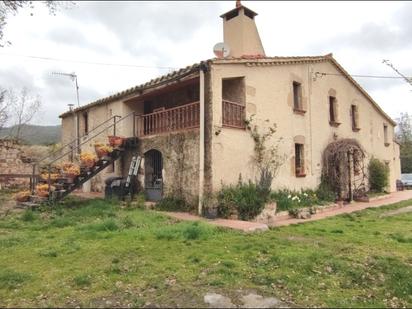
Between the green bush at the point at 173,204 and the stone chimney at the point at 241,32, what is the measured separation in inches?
271

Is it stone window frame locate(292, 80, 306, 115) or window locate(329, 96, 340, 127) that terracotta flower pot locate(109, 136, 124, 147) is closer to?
stone window frame locate(292, 80, 306, 115)

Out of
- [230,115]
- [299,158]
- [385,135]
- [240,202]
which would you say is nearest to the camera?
[240,202]

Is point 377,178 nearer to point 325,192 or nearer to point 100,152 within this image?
point 325,192

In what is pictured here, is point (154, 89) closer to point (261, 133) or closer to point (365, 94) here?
point (261, 133)

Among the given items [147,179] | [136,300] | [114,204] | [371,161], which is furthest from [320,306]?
[371,161]

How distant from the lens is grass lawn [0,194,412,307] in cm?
505

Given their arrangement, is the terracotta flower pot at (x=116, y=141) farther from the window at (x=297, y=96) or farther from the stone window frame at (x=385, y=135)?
the stone window frame at (x=385, y=135)

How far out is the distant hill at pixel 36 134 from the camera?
29861mm

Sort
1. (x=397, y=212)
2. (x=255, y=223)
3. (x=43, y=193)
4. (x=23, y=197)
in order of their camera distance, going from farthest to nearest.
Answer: (x=397, y=212)
(x=23, y=197)
(x=43, y=193)
(x=255, y=223)

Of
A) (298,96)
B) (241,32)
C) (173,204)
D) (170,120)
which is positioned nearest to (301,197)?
(298,96)

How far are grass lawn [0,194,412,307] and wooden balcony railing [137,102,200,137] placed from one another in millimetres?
4355

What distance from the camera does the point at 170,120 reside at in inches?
539

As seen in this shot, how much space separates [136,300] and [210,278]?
1182 millimetres

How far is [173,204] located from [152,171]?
2.58 meters
